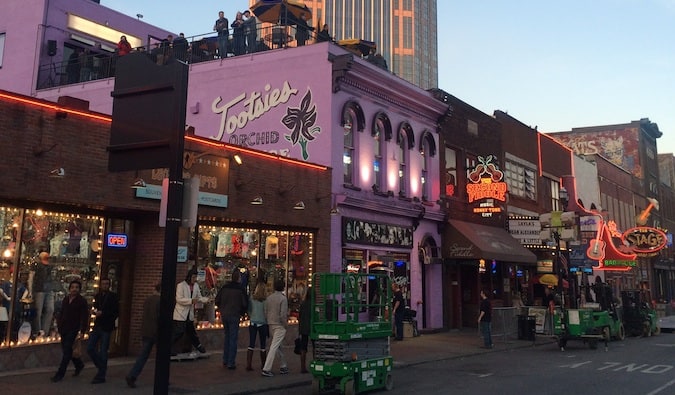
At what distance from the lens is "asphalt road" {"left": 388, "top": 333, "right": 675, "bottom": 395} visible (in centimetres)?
1098

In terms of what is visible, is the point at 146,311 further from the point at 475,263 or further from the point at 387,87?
the point at 475,263

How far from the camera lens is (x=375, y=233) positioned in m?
20.6

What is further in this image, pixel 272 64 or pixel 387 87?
pixel 387 87

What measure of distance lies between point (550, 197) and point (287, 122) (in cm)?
2074

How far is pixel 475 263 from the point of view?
25297 millimetres

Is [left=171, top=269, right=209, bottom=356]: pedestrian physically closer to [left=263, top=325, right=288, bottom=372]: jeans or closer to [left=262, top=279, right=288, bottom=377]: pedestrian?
[left=262, top=279, right=288, bottom=377]: pedestrian

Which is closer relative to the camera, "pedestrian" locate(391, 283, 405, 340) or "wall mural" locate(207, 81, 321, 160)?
"wall mural" locate(207, 81, 321, 160)

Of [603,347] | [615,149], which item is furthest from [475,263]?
[615,149]

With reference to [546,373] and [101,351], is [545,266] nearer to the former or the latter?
[546,373]

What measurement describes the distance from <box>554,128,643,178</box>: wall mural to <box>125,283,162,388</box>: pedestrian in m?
49.8

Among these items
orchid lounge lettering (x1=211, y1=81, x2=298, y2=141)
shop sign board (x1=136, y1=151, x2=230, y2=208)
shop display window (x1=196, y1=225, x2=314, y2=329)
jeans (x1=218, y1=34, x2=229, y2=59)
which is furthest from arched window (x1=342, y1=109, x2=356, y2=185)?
jeans (x1=218, y1=34, x2=229, y2=59)

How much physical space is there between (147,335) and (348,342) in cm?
346

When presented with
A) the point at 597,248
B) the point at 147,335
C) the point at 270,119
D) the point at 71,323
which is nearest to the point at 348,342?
the point at 147,335

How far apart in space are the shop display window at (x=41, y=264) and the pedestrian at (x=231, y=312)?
10.9ft
